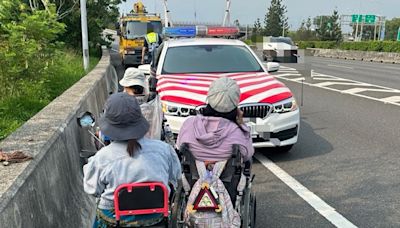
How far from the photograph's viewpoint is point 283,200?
191 inches

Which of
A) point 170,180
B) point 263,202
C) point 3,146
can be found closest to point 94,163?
point 170,180

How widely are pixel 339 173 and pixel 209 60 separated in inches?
119

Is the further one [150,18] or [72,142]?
[150,18]

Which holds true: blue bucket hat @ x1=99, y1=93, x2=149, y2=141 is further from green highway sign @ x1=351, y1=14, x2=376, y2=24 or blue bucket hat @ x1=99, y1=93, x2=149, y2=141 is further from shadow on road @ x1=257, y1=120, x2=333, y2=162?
green highway sign @ x1=351, y1=14, x2=376, y2=24

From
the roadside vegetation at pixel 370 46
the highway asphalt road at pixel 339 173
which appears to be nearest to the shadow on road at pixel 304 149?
the highway asphalt road at pixel 339 173

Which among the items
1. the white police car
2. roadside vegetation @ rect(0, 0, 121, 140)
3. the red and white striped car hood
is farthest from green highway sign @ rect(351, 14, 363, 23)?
roadside vegetation @ rect(0, 0, 121, 140)

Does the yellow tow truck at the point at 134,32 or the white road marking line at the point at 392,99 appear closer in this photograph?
the white road marking line at the point at 392,99

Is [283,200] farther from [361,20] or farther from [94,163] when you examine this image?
[361,20]

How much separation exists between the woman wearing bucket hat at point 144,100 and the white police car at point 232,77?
1769mm

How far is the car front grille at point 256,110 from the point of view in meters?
5.95

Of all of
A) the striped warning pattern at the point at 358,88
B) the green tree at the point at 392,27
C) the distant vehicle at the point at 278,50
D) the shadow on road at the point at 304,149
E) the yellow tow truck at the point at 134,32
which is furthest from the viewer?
the green tree at the point at 392,27

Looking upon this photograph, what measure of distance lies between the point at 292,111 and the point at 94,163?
4086 mm

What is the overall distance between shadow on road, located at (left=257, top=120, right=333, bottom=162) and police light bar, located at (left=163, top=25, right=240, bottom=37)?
3.02 metres

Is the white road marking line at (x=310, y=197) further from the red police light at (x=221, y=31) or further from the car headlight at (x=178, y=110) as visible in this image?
the red police light at (x=221, y=31)
